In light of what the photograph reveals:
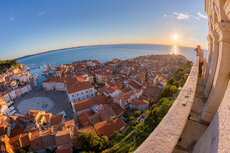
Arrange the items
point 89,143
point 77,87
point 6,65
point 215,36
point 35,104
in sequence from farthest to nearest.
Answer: point 6,65, point 35,104, point 77,87, point 89,143, point 215,36

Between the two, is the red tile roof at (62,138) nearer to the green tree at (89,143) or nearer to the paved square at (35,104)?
the green tree at (89,143)

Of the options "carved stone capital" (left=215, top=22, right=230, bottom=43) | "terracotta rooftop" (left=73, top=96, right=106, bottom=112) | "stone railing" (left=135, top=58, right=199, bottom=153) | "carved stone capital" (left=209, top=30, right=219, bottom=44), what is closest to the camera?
"stone railing" (left=135, top=58, right=199, bottom=153)

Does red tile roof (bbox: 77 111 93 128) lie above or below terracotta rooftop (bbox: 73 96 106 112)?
below

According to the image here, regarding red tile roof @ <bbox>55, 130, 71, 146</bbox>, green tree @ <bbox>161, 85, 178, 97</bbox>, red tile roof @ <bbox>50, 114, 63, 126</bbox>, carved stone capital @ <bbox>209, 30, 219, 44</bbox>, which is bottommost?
red tile roof @ <bbox>50, 114, 63, 126</bbox>

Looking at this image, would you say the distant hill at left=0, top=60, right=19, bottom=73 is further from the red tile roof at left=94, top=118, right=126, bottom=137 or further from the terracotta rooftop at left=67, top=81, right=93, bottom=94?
the red tile roof at left=94, top=118, right=126, bottom=137

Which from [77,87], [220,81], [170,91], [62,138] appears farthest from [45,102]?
[220,81]

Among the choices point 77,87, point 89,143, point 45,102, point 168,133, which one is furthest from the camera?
point 45,102

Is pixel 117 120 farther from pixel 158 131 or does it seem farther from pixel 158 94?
pixel 158 131

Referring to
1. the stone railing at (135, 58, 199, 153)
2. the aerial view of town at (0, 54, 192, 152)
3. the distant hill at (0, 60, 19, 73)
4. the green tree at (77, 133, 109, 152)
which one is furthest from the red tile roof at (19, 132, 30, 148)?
the distant hill at (0, 60, 19, 73)

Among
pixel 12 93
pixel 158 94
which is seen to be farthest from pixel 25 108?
pixel 158 94

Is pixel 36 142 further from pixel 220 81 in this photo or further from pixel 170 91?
pixel 170 91
